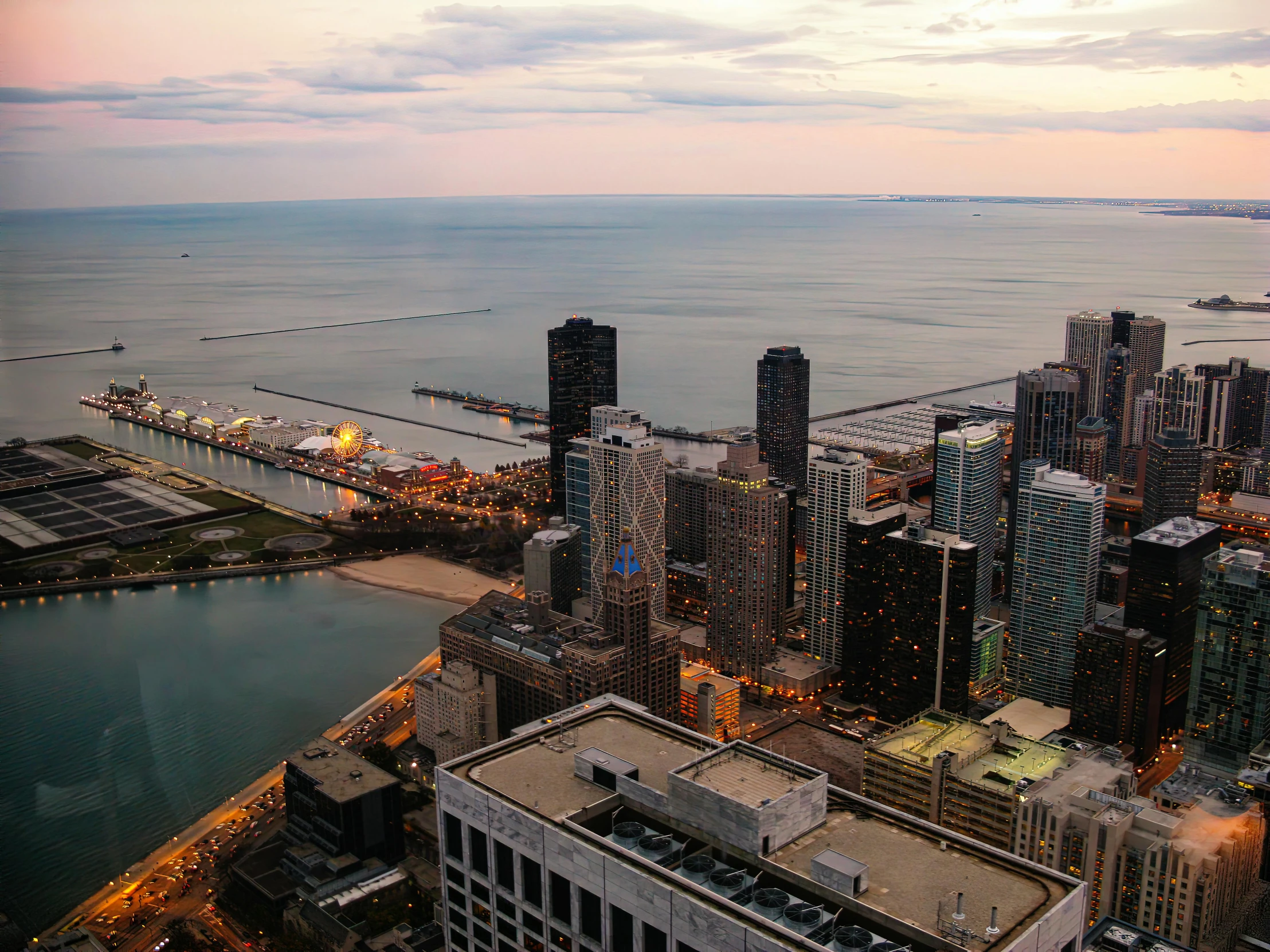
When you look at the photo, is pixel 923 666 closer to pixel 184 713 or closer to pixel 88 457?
pixel 184 713

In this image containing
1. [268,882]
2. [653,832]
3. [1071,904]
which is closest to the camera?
[1071,904]

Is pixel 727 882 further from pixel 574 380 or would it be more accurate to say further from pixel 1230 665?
pixel 574 380

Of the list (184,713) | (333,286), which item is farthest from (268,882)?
(333,286)

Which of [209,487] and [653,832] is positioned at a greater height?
[653,832]

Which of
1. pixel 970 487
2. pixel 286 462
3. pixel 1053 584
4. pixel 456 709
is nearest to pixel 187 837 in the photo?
pixel 456 709

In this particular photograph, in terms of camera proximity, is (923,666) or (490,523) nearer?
(923,666)

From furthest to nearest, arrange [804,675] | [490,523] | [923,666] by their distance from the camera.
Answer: [490,523] → [804,675] → [923,666]

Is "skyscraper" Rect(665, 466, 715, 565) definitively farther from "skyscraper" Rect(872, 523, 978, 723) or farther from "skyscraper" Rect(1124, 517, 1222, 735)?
"skyscraper" Rect(1124, 517, 1222, 735)

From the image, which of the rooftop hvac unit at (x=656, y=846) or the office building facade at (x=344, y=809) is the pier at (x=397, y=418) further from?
the rooftop hvac unit at (x=656, y=846)
